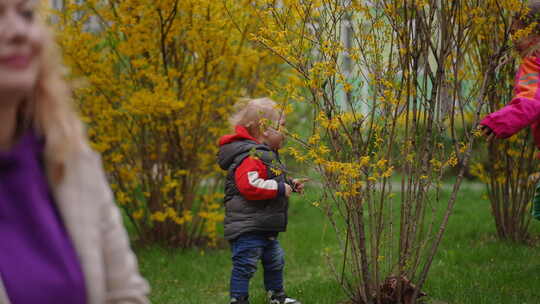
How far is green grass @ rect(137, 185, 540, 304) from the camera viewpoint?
4.66 m

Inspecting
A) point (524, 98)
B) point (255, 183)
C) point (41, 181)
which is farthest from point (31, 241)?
point (524, 98)

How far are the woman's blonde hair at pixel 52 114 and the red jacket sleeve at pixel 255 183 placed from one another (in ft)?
9.52

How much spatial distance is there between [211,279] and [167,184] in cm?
103

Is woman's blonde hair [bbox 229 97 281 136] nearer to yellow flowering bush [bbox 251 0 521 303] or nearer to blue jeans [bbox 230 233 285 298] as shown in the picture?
yellow flowering bush [bbox 251 0 521 303]

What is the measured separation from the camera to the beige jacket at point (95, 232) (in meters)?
1.43

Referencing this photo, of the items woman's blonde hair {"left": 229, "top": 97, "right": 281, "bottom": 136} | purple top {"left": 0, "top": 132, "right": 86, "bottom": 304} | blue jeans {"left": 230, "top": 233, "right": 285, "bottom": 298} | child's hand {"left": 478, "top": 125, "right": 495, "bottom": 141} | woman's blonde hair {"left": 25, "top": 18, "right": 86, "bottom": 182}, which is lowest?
blue jeans {"left": 230, "top": 233, "right": 285, "bottom": 298}

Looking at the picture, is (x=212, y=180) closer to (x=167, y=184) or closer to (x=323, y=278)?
(x=167, y=184)

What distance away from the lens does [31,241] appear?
1416 mm

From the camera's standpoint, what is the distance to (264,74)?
21.8 ft

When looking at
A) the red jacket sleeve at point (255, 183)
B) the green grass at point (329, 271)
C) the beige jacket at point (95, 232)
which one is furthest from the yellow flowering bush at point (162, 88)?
the beige jacket at point (95, 232)

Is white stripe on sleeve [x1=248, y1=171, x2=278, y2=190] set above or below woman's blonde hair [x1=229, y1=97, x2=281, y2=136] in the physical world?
below

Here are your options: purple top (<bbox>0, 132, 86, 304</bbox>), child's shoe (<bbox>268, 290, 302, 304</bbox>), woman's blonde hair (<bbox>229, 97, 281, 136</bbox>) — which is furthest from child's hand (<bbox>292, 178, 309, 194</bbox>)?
purple top (<bbox>0, 132, 86, 304</bbox>)

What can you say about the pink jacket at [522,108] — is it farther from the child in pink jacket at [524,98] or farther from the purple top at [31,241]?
the purple top at [31,241]

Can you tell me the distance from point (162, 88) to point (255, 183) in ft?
6.05
